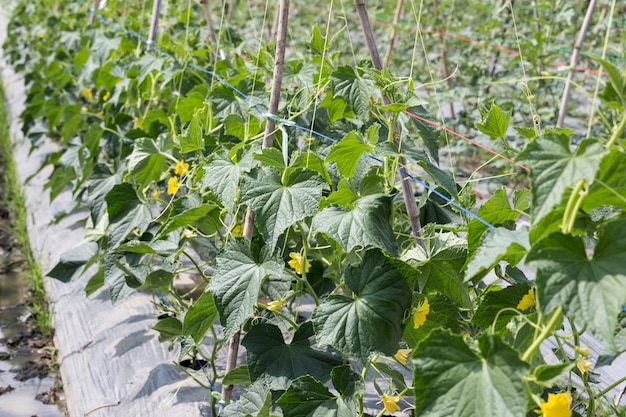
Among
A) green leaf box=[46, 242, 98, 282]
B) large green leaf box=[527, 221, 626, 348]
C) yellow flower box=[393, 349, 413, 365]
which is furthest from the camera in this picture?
green leaf box=[46, 242, 98, 282]

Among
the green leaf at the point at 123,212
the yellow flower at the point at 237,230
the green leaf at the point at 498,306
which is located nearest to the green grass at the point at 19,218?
the green leaf at the point at 123,212

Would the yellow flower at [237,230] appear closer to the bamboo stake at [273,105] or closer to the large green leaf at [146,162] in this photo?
the bamboo stake at [273,105]

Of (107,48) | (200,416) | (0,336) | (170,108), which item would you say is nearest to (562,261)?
(200,416)

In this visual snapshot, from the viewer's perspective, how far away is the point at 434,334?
0.98 meters

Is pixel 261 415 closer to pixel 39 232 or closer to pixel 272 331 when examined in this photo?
pixel 272 331

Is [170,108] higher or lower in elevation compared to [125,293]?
higher

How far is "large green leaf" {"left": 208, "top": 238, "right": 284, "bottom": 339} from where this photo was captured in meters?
1.37

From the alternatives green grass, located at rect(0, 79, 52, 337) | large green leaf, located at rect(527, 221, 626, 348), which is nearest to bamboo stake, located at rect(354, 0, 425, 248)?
large green leaf, located at rect(527, 221, 626, 348)

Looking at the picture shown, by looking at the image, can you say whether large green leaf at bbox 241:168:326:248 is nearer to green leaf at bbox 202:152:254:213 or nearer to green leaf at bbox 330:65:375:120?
green leaf at bbox 202:152:254:213

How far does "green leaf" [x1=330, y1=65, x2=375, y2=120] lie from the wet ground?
4.39 feet

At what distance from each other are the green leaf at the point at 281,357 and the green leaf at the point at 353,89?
47 centimetres

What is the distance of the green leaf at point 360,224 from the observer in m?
1.26

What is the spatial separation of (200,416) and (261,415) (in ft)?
1.49

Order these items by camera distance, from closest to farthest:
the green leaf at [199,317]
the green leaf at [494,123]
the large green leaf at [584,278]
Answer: the large green leaf at [584,278] < the green leaf at [494,123] < the green leaf at [199,317]
